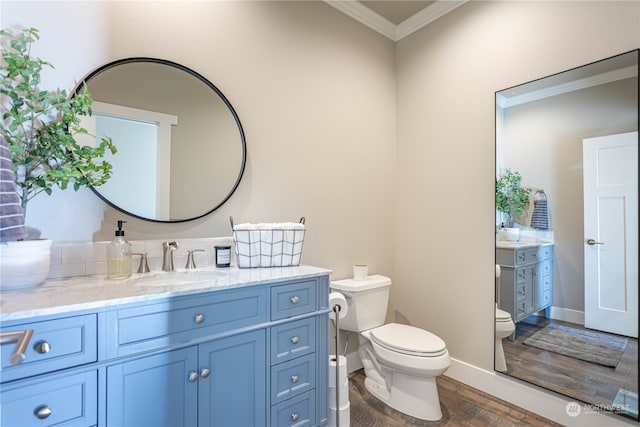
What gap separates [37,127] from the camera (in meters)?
1.27

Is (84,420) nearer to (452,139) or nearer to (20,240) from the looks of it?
(20,240)

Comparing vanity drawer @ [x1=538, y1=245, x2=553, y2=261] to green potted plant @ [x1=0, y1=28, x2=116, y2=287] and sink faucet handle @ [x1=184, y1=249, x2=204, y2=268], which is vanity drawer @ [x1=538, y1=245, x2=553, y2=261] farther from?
green potted plant @ [x1=0, y1=28, x2=116, y2=287]

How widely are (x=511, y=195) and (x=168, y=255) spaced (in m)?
2.07

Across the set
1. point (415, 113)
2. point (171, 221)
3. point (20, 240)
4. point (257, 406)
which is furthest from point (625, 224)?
point (20, 240)

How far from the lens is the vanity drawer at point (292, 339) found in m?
1.37

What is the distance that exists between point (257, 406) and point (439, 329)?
1.56 meters

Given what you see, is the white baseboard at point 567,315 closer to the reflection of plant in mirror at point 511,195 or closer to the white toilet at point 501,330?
the white toilet at point 501,330

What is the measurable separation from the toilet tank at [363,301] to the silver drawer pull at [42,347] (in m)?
1.49

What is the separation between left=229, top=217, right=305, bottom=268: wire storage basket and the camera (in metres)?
1.62

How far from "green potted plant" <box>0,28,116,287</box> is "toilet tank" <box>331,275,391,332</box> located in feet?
4.91

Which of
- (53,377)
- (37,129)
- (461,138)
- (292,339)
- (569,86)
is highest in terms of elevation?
(569,86)

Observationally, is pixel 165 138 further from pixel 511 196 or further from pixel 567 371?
pixel 567 371

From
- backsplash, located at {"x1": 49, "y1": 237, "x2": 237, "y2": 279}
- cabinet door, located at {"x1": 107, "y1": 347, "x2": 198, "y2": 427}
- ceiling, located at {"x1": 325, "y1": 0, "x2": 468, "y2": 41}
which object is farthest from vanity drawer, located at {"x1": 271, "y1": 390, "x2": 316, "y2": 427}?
ceiling, located at {"x1": 325, "y1": 0, "x2": 468, "y2": 41}
